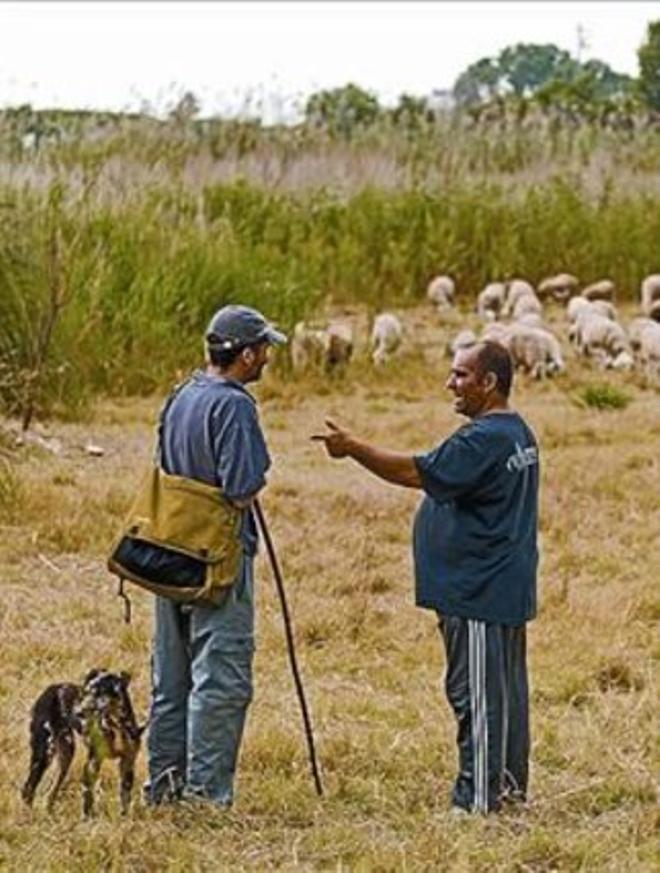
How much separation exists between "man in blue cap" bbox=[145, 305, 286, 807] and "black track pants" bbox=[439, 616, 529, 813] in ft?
1.78

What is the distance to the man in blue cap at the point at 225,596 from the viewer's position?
5059 mm

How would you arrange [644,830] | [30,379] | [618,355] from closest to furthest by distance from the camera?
[644,830] → [30,379] → [618,355]

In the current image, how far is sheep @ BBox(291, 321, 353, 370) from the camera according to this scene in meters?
14.2

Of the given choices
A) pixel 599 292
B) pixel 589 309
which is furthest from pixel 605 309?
pixel 599 292

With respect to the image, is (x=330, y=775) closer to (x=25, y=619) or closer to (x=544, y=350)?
(x=25, y=619)

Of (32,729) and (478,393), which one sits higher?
(478,393)

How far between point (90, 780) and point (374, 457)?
108 centimetres

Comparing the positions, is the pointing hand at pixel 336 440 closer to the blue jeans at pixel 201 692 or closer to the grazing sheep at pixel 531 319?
the blue jeans at pixel 201 692

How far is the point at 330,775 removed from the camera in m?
5.72

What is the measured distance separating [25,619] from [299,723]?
1.68 m

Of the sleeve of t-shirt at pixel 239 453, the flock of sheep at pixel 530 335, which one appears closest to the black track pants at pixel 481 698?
the sleeve of t-shirt at pixel 239 453

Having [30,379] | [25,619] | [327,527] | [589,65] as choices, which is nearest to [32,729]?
[25,619]

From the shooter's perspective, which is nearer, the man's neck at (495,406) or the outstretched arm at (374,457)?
the outstretched arm at (374,457)

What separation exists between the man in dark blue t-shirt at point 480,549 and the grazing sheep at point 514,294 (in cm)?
1203
